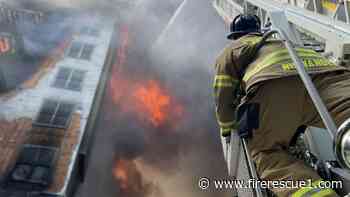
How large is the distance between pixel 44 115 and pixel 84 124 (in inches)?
36.7

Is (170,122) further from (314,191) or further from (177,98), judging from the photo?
(314,191)

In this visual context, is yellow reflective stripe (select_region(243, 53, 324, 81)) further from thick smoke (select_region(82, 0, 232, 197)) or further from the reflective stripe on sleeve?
thick smoke (select_region(82, 0, 232, 197))

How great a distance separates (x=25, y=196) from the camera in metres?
6.34

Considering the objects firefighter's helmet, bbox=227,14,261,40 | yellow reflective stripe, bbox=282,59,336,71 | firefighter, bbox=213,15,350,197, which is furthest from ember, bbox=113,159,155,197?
yellow reflective stripe, bbox=282,59,336,71

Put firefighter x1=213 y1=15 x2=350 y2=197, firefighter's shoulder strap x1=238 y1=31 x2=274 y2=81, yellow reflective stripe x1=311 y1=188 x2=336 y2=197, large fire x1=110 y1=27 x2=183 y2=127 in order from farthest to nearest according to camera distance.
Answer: large fire x1=110 y1=27 x2=183 y2=127
firefighter's shoulder strap x1=238 y1=31 x2=274 y2=81
firefighter x1=213 y1=15 x2=350 y2=197
yellow reflective stripe x1=311 y1=188 x2=336 y2=197

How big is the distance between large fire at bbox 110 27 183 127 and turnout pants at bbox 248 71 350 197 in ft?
24.7

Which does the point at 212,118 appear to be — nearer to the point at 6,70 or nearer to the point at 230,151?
the point at 6,70

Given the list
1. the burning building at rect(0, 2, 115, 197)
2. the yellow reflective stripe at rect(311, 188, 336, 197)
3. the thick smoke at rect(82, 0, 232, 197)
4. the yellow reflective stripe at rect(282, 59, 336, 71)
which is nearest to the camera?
the yellow reflective stripe at rect(311, 188, 336, 197)

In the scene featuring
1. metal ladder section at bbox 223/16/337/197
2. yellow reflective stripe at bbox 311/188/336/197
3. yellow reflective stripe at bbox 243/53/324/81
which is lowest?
yellow reflective stripe at bbox 311/188/336/197

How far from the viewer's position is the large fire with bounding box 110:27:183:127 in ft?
33.1

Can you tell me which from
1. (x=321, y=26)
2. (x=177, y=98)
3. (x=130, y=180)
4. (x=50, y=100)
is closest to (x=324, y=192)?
(x=321, y=26)

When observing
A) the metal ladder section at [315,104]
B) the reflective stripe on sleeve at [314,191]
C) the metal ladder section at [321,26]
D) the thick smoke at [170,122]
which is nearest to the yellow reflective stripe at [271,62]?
the metal ladder section at [315,104]

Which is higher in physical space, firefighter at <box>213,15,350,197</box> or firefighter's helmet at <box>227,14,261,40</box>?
firefighter's helmet at <box>227,14,261,40</box>

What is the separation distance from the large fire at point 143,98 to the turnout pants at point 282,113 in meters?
7.53
